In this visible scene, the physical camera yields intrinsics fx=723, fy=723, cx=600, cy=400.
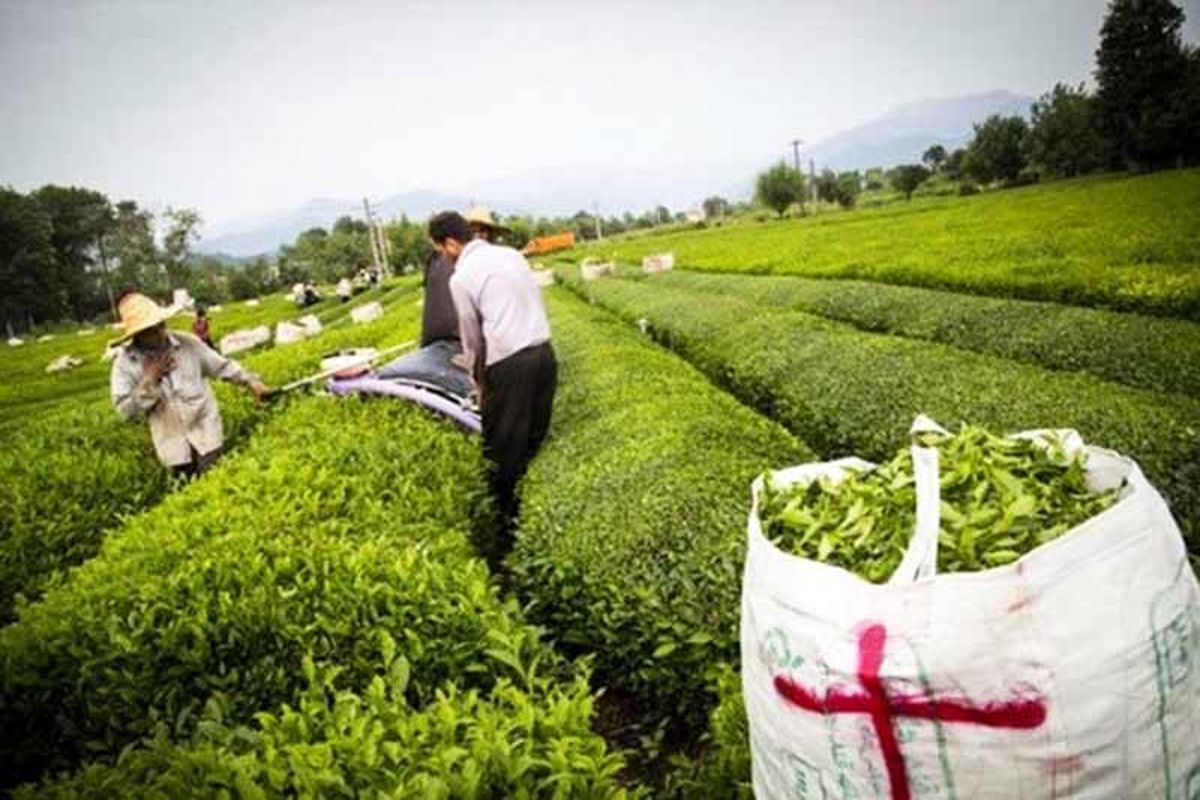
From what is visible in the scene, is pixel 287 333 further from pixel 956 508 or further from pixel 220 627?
pixel 956 508

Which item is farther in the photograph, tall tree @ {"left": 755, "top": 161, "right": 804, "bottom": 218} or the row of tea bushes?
tall tree @ {"left": 755, "top": 161, "right": 804, "bottom": 218}

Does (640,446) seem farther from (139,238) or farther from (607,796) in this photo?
(139,238)

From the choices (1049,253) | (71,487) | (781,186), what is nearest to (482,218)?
(71,487)

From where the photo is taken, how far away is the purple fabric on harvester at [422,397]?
19.9 ft

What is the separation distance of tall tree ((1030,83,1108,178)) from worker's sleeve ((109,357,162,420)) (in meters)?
62.7

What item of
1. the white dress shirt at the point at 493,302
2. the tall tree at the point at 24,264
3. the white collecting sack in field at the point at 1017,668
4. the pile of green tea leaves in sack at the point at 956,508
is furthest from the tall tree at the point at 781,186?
the white collecting sack in field at the point at 1017,668

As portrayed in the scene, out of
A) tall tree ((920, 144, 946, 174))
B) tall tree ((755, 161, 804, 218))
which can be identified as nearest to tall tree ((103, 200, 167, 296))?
tall tree ((755, 161, 804, 218))

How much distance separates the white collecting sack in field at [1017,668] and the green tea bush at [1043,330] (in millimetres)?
6975

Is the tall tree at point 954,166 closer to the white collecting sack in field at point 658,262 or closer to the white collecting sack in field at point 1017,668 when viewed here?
the white collecting sack in field at point 658,262

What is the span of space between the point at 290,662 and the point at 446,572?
→ 0.66 m

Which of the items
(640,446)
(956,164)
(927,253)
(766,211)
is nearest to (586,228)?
(766,211)

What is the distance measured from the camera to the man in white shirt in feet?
17.8

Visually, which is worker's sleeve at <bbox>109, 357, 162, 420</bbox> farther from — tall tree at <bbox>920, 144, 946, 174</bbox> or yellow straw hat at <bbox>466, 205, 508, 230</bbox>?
tall tree at <bbox>920, 144, 946, 174</bbox>

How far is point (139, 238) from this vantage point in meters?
76.7
